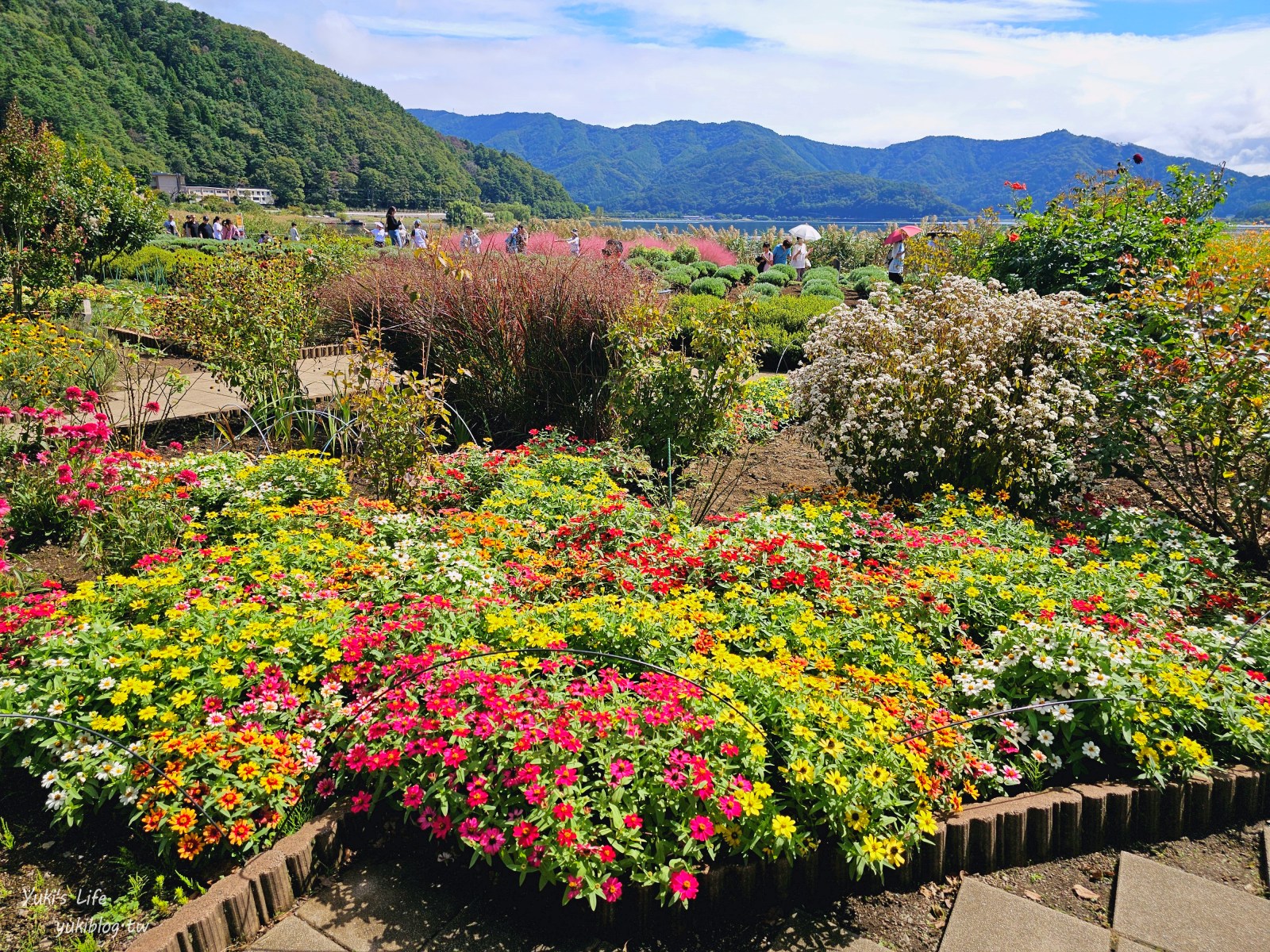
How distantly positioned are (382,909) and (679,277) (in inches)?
616

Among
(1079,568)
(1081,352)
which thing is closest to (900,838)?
(1079,568)

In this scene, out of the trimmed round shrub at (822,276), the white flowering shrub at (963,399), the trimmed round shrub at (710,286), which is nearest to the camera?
the white flowering shrub at (963,399)

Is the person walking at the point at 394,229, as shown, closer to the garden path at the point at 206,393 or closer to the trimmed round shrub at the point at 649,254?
the trimmed round shrub at the point at 649,254

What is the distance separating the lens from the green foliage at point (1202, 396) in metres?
4.01

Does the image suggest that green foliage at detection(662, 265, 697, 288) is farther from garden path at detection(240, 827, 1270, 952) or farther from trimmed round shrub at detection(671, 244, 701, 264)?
garden path at detection(240, 827, 1270, 952)

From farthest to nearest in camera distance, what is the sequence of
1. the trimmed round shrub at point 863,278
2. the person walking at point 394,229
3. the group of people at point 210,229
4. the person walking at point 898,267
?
the group of people at point 210,229 → the trimmed round shrub at point 863,278 → the person walking at point 394,229 → the person walking at point 898,267

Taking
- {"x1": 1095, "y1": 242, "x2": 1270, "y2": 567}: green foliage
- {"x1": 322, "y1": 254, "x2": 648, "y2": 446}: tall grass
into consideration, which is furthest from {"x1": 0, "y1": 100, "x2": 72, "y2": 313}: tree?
{"x1": 1095, "y1": 242, "x2": 1270, "y2": 567}: green foliage

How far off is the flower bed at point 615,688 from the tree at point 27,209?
25.0 ft

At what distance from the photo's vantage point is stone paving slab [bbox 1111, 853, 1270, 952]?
1.99 m

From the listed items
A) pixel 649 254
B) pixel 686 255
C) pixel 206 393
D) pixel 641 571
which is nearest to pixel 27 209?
pixel 206 393

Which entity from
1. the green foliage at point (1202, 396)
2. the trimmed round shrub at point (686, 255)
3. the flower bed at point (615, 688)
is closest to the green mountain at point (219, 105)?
the trimmed round shrub at point (686, 255)

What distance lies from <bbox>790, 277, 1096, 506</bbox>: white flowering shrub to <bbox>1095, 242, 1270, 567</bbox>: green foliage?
0.21 meters

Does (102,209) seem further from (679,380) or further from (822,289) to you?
(822,289)

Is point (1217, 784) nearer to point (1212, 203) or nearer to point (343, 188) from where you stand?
point (1212, 203)
